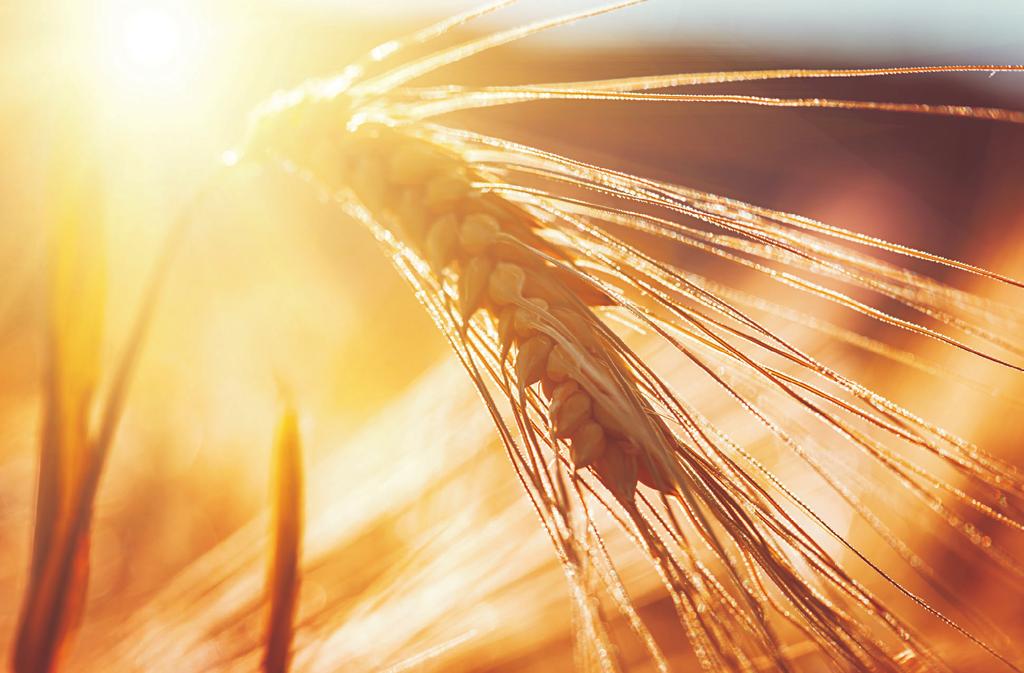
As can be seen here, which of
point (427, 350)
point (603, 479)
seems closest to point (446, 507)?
point (603, 479)

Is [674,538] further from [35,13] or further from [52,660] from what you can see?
[35,13]

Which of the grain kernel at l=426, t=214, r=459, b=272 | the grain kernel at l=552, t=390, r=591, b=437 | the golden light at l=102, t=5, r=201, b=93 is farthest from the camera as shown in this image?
the golden light at l=102, t=5, r=201, b=93

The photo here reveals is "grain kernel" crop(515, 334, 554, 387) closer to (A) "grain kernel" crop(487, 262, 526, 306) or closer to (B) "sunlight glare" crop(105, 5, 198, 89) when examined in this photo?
(A) "grain kernel" crop(487, 262, 526, 306)

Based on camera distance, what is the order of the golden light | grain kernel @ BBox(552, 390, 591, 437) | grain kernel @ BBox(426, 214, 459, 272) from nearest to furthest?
grain kernel @ BBox(552, 390, 591, 437) → grain kernel @ BBox(426, 214, 459, 272) → the golden light

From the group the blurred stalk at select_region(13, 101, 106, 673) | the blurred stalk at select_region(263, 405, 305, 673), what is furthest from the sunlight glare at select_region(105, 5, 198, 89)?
the blurred stalk at select_region(263, 405, 305, 673)

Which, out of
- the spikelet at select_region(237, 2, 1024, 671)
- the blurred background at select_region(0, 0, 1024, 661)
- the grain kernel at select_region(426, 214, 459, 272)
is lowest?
the spikelet at select_region(237, 2, 1024, 671)

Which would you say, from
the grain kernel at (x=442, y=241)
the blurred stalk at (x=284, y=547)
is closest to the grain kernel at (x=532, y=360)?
the grain kernel at (x=442, y=241)

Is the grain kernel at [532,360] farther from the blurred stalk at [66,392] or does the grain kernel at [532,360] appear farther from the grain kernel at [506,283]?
the blurred stalk at [66,392]
